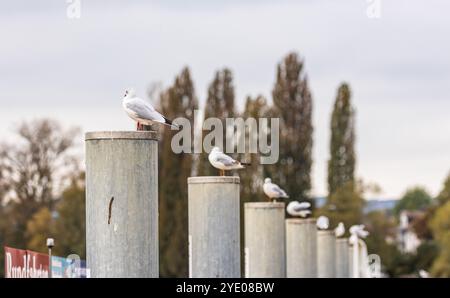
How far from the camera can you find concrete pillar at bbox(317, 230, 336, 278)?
30.6 m

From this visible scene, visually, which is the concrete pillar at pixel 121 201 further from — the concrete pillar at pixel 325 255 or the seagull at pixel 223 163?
the concrete pillar at pixel 325 255

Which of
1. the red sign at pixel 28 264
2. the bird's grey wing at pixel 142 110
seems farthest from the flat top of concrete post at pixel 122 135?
the red sign at pixel 28 264

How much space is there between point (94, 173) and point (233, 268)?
4.61 m

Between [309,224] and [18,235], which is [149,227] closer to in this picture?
[309,224]

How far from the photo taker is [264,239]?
20953mm

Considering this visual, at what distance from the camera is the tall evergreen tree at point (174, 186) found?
59.2 meters

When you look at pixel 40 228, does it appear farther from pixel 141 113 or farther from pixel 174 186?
pixel 141 113

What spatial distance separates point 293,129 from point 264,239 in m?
44.8

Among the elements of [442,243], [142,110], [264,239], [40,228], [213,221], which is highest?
[142,110]

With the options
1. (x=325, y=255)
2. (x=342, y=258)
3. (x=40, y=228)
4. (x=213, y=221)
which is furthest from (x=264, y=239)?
(x=40, y=228)

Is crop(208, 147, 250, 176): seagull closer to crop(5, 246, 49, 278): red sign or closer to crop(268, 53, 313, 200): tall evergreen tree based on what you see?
crop(5, 246, 49, 278): red sign

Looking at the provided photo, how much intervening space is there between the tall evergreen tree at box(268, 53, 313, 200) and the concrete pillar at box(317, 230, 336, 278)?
29.2 m

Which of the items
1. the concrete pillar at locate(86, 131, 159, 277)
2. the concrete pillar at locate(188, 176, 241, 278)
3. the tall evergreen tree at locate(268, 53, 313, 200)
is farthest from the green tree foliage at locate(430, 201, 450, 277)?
the concrete pillar at locate(86, 131, 159, 277)
